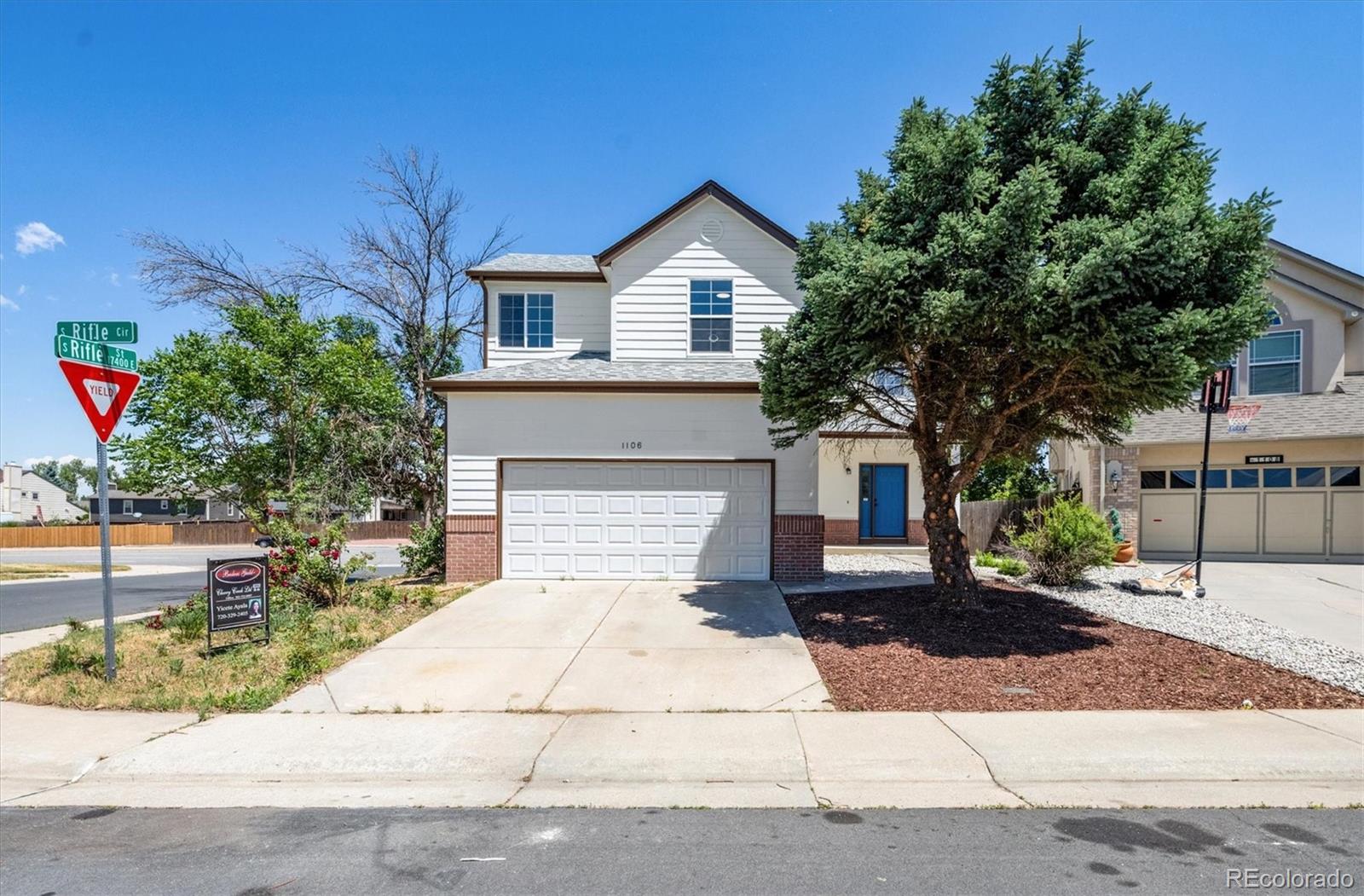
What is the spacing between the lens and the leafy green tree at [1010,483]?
77.9 feet

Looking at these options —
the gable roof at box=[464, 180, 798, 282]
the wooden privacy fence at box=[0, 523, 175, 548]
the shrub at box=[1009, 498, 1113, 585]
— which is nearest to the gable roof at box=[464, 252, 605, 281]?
the gable roof at box=[464, 180, 798, 282]

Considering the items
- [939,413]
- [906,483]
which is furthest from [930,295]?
[906,483]

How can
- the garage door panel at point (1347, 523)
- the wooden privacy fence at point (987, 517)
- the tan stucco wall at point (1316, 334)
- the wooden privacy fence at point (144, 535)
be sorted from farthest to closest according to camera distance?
the wooden privacy fence at point (144, 535) → the wooden privacy fence at point (987, 517) → the tan stucco wall at point (1316, 334) → the garage door panel at point (1347, 523)

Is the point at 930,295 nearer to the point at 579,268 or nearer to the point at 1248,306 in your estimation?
the point at 1248,306

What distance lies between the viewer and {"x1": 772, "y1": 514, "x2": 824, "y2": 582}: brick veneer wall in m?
12.9

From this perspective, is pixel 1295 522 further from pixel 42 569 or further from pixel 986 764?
pixel 42 569

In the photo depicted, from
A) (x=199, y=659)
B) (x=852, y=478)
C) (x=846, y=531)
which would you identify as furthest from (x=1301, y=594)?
(x=199, y=659)

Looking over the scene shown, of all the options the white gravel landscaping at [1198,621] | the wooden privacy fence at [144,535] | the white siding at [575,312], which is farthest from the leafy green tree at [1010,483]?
the wooden privacy fence at [144,535]

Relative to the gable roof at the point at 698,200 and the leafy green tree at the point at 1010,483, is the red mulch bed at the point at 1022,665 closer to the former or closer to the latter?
the gable roof at the point at 698,200

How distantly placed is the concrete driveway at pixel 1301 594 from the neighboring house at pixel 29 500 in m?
78.4

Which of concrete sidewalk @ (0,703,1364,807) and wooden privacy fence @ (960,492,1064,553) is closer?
concrete sidewalk @ (0,703,1364,807)

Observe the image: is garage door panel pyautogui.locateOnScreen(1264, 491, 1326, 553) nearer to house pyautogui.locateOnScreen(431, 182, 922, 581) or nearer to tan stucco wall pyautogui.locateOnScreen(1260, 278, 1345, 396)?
tan stucco wall pyautogui.locateOnScreen(1260, 278, 1345, 396)

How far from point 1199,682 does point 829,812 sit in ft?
17.3

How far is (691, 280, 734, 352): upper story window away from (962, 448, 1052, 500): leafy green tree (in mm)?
10860
